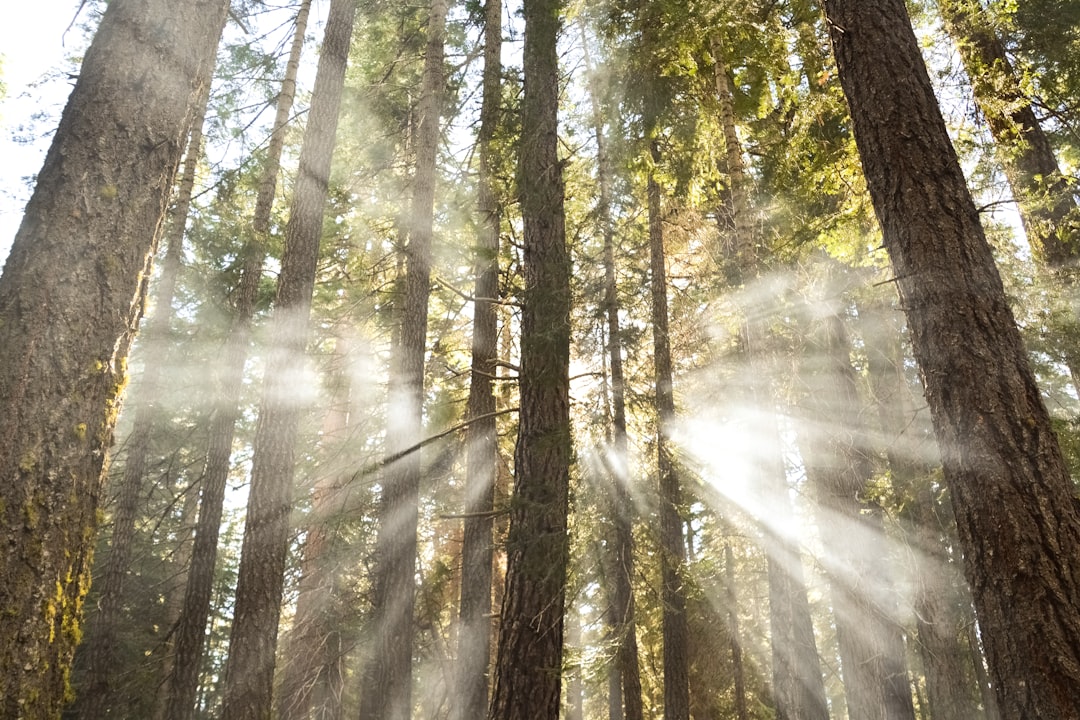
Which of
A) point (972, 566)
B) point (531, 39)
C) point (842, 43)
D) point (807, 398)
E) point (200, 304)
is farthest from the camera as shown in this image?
point (200, 304)

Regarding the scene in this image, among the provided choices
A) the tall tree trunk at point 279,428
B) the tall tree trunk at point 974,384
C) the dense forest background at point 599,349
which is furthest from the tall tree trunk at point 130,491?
the tall tree trunk at point 974,384

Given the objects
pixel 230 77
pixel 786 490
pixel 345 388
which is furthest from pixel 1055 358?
pixel 230 77

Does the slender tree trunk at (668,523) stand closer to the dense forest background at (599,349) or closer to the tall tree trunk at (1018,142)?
the dense forest background at (599,349)

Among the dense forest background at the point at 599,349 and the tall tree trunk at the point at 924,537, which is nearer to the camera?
the dense forest background at the point at 599,349

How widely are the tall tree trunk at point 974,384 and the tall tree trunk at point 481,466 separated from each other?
15.5 feet

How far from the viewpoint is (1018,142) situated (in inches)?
318

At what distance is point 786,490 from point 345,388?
9349mm

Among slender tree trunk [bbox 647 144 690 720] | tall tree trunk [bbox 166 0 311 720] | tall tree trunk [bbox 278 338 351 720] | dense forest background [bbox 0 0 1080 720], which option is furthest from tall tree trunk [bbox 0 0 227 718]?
tall tree trunk [bbox 278 338 351 720]

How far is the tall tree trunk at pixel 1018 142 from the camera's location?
6945 mm

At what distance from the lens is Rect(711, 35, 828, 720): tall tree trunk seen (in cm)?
772

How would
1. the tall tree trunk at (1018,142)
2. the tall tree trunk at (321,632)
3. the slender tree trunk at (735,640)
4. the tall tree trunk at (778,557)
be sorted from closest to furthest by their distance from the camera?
the tall tree trunk at (1018,142), the tall tree trunk at (778,557), the tall tree trunk at (321,632), the slender tree trunk at (735,640)

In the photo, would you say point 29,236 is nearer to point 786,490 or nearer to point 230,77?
point 786,490

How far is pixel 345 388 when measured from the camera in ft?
45.2

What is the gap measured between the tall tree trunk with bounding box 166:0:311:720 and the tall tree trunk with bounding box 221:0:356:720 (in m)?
1.87
